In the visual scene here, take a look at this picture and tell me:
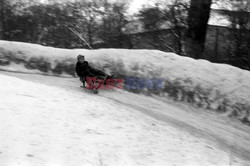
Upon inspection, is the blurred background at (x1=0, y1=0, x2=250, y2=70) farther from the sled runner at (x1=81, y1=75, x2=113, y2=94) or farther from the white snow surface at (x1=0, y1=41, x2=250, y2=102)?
the sled runner at (x1=81, y1=75, x2=113, y2=94)

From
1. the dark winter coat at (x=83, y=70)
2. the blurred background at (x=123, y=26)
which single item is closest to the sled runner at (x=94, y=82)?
the dark winter coat at (x=83, y=70)

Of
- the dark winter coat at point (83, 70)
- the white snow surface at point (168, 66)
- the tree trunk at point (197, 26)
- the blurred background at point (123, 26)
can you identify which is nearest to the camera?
the white snow surface at point (168, 66)

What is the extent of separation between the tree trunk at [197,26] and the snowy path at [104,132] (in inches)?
148

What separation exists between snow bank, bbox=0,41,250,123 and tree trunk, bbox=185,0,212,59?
1.61 meters

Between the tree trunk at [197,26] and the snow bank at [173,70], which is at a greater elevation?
the tree trunk at [197,26]

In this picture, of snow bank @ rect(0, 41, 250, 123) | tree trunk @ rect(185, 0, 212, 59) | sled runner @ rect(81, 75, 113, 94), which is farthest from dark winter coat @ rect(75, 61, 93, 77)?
tree trunk @ rect(185, 0, 212, 59)

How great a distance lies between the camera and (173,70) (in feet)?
33.9

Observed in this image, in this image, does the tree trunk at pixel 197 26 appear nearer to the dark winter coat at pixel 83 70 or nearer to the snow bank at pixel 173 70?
the snow bank at pixel 173 70

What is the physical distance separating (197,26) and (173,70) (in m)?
2.99

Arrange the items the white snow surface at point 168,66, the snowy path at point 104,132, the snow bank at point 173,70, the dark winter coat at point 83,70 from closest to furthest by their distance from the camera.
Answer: the snowy path at point 104,132 → the snow bank at point 173,70 → the white snow surface at point 168,66 → the dark winter coat at point 83,70

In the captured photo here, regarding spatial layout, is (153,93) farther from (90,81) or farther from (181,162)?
(181,162)

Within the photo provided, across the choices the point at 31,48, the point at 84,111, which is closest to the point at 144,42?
the point at 31,48

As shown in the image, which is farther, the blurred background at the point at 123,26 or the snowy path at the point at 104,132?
the blurred background at the point at 123,26

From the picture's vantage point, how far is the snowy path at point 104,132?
4.88m
